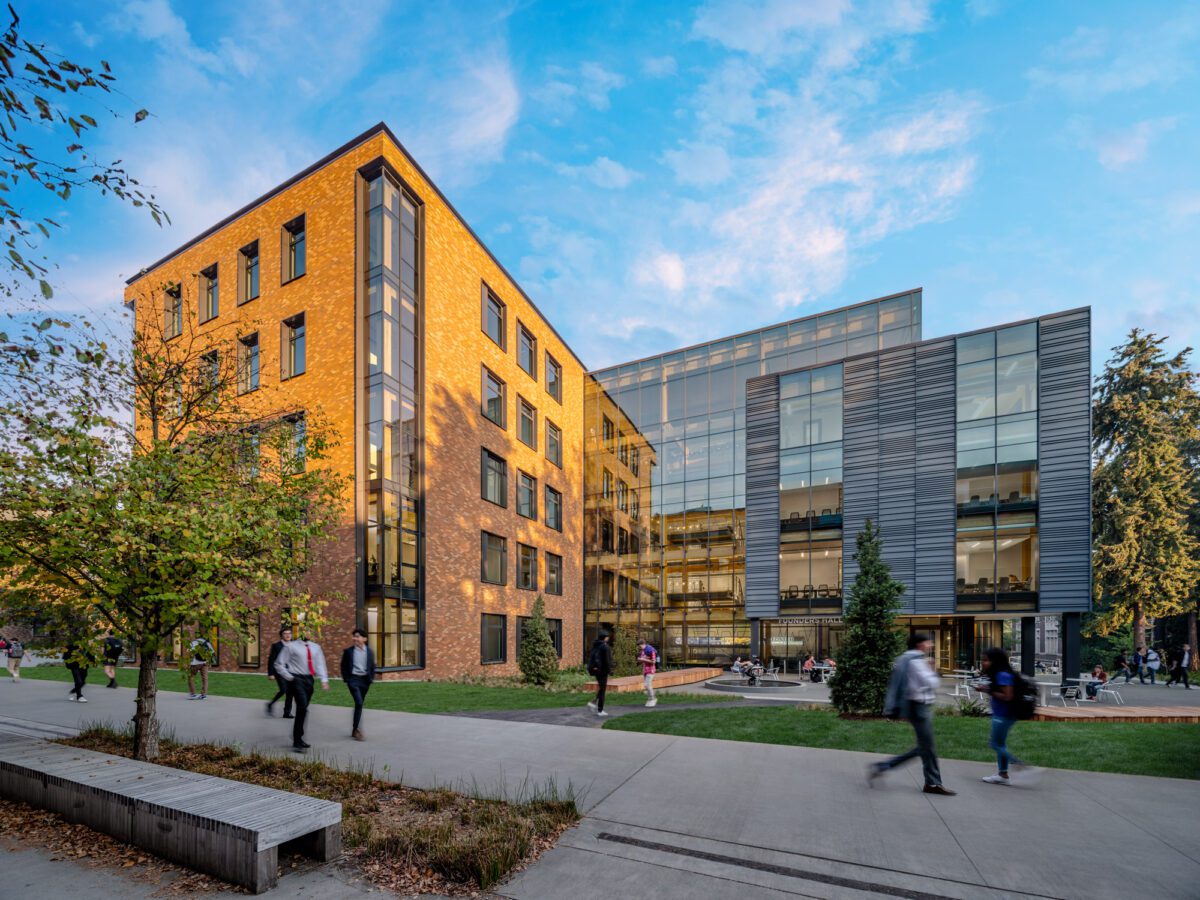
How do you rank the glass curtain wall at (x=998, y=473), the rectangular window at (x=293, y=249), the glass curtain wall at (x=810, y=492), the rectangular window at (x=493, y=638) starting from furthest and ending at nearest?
the glass curtain wall at (x=810, y=492), the rectangular window at (x=493, y=638), the glass curtain wall at (x=998, y=473), the rectangular window at (x=293, y=249)

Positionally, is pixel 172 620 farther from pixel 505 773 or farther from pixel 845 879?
pixel 845 879

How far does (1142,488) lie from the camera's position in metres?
31.3

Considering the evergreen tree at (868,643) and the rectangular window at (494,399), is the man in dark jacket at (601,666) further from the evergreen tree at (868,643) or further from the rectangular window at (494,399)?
the rectangular window at (494,399)

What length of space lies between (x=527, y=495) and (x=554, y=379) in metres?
8.25

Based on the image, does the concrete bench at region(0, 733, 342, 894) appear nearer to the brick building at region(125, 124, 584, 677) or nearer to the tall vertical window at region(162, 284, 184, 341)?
the tall vertical window at region(162, 284, 184, 341)

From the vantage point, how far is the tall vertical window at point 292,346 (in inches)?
932

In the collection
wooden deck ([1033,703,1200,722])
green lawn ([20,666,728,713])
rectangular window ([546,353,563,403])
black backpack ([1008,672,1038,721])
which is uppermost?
rectangular window ([546,353,563,403])

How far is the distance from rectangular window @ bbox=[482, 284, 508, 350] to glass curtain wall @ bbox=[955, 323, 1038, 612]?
21557mm

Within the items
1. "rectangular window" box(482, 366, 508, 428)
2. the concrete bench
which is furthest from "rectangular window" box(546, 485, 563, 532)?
the concrete bench

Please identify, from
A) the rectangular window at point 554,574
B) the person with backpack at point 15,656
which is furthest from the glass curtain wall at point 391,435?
the rectangular window at point 554,574

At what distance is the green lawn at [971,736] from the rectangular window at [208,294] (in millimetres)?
25841

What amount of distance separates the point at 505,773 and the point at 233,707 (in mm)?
8837

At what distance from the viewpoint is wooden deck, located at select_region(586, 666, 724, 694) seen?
783 inches

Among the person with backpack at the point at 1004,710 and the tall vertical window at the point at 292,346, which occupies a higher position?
the tall vertical window at the point at 292,346
